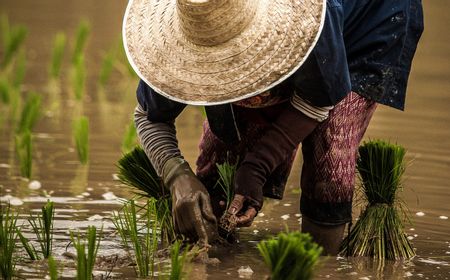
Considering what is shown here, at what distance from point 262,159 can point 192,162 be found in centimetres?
225

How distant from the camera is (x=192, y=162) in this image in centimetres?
599

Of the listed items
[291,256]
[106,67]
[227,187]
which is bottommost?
[291,256]

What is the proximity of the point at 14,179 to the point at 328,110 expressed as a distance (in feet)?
6.89

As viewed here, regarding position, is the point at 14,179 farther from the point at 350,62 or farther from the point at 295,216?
the point at 350,62

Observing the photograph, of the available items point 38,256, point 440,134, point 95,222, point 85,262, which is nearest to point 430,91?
point 440,134

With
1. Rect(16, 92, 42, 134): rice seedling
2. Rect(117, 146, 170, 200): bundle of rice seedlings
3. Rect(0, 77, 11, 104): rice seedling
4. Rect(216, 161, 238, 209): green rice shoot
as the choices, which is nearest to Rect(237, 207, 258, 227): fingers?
Rect(216, 161, 238, 209): green rice shoot

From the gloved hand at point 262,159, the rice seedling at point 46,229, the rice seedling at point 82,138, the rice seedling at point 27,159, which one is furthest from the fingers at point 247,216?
the rice seedling at point 82,138

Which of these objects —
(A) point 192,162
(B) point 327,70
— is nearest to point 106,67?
(A) point 192,162

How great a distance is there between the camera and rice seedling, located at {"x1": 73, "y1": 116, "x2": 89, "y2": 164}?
5.66m

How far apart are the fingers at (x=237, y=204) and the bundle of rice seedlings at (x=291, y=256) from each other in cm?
67

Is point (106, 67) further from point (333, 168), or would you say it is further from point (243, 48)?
point (243, 48)

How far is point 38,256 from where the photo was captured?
4035 millimetres

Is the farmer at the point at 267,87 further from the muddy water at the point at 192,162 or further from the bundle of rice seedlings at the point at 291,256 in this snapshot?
the bundle of rice seedlings at the point at 291,256

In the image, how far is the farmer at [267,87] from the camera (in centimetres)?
354
